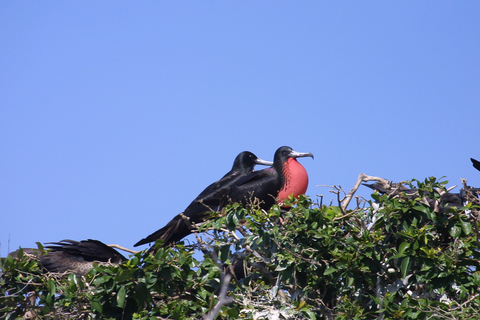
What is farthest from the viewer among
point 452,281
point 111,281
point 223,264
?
point 223,264

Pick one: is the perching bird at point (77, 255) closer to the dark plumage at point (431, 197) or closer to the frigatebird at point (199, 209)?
the frigatebird at point (199, 209)

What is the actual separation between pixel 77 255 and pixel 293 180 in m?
2.12

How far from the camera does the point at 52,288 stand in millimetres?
4000

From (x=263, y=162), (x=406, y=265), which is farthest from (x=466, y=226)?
(x=263, y=162)

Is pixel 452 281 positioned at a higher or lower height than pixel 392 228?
lower

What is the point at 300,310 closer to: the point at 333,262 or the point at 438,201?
the point at 333,262

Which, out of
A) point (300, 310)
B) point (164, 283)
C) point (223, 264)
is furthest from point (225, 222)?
point (300, 310)

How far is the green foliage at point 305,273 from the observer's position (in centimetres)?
373

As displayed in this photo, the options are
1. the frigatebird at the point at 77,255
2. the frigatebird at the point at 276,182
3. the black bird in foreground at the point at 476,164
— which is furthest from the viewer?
the frigatebird at the point at 276,182

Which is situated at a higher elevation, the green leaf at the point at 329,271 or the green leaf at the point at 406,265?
the green leaf at the point at 329,271

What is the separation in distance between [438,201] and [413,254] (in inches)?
16.1

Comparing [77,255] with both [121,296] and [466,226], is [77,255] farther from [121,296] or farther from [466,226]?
[466,226]

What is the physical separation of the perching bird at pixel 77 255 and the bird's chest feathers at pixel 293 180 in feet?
6.06

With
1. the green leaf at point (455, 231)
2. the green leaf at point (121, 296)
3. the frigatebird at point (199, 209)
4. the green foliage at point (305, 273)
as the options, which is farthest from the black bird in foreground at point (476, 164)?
the green leaf at point (121, 296)
